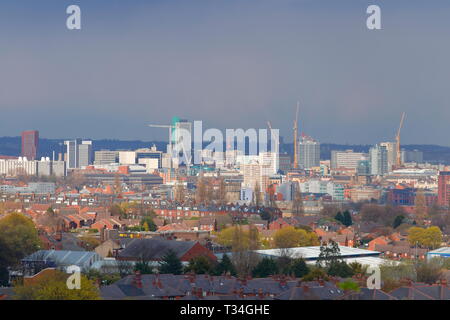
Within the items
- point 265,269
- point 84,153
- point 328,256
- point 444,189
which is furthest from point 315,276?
point 84,153

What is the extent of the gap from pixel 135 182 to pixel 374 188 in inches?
991

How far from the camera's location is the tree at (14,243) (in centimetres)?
2070

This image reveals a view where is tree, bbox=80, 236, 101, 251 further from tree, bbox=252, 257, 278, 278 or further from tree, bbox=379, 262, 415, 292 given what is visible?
tree, bbox=379, 262, 415, 292

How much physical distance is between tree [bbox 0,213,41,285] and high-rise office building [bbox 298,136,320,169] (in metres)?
97.5

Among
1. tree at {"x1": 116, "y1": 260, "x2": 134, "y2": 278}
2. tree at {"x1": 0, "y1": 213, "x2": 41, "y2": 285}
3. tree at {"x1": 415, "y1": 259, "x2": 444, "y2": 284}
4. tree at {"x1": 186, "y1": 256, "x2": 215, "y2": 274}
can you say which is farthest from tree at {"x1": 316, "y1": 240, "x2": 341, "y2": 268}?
tree at {"x1": 0, "y1": 213, "x2": 41, "y2": 285}

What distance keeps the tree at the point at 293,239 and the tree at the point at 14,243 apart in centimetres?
694

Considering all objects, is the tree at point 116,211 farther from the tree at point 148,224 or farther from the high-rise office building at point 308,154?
the high-rise office building at point 308,154

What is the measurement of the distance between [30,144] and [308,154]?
30691 millimetres

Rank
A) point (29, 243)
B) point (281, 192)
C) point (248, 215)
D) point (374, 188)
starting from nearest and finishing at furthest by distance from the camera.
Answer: point (29, 243)
point (248, 215)
point (281, 192)
point (374, 188)

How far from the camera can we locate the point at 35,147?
116m

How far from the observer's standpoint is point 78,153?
12600 centimetres

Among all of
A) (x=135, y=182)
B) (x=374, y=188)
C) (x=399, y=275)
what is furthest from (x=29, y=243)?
(x=135, y=182)

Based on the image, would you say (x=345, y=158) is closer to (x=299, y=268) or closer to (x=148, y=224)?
(x=148, y=224)
